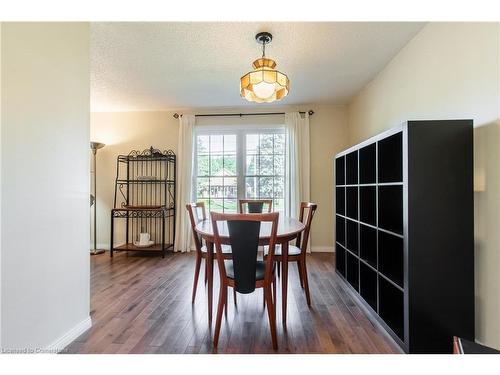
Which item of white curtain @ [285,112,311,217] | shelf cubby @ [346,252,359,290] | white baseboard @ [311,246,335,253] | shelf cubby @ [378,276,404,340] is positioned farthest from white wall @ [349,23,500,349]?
white baseboard @ [311,246,335,253]

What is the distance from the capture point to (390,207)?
1997mm

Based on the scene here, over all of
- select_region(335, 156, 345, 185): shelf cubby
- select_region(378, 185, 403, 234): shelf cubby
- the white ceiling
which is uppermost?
the white ceiling

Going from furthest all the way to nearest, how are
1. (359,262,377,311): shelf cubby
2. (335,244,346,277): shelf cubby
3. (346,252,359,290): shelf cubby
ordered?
(335,244,346,277): shelf cubby
(346,252,359,290): shelf cubby
(359,262,377,311): shelf cubby

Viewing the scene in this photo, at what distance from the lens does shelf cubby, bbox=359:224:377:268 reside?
2.24 metres

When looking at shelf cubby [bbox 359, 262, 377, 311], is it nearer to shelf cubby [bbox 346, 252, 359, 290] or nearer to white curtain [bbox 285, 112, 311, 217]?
shelf cubby [bbox 346, 252, 359, 290]

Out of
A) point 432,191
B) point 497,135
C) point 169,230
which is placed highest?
point 497,135

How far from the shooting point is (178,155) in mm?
4000

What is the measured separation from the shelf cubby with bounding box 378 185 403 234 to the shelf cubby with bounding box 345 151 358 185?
0.51 m

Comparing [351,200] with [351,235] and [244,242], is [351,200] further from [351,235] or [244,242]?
[244,242]

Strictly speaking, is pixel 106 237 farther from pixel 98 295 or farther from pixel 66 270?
pixel 66 270

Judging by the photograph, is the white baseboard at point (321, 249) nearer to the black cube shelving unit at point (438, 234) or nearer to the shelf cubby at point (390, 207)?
the shelf cubby at point (390, 207)

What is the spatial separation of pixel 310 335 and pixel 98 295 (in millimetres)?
2040

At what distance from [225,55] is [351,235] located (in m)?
2.33

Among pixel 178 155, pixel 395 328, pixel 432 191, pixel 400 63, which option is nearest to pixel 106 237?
pixel 178 155
